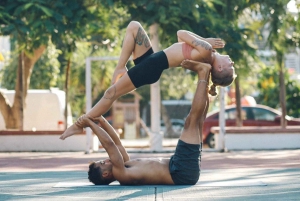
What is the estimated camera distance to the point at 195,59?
8578 mm

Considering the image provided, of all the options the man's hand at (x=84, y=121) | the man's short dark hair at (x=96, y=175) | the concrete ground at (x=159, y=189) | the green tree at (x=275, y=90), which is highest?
the green tree at (x=275, y=90)

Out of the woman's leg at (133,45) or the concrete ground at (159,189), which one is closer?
the concrete ground at (159,189)

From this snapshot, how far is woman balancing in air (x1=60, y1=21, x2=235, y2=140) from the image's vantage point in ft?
28.0

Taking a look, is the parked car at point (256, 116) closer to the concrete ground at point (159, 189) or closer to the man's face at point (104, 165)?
the concrete ground at point (159, 189)

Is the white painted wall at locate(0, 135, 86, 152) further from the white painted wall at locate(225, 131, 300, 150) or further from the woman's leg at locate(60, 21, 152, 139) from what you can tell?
the woman's leg at locate(60, 21, 152, 139)

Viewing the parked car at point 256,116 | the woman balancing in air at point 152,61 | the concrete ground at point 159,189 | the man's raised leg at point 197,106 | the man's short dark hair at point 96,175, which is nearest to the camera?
the concrete ground at point 159,189

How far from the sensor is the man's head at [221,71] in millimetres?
8477

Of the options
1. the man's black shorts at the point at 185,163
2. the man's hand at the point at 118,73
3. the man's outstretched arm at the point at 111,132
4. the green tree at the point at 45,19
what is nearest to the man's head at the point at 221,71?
the man's black shorts at the point at 185,163

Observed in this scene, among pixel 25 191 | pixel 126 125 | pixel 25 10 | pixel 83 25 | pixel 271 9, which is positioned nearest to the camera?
pixel 25 191

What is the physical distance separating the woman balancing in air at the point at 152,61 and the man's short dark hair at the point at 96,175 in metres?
0.47

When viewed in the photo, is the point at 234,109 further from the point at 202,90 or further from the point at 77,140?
the point at 202,90

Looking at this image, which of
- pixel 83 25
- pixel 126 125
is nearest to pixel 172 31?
pixel 83 25

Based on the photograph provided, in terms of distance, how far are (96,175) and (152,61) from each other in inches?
57.3

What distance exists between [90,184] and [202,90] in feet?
5.86
